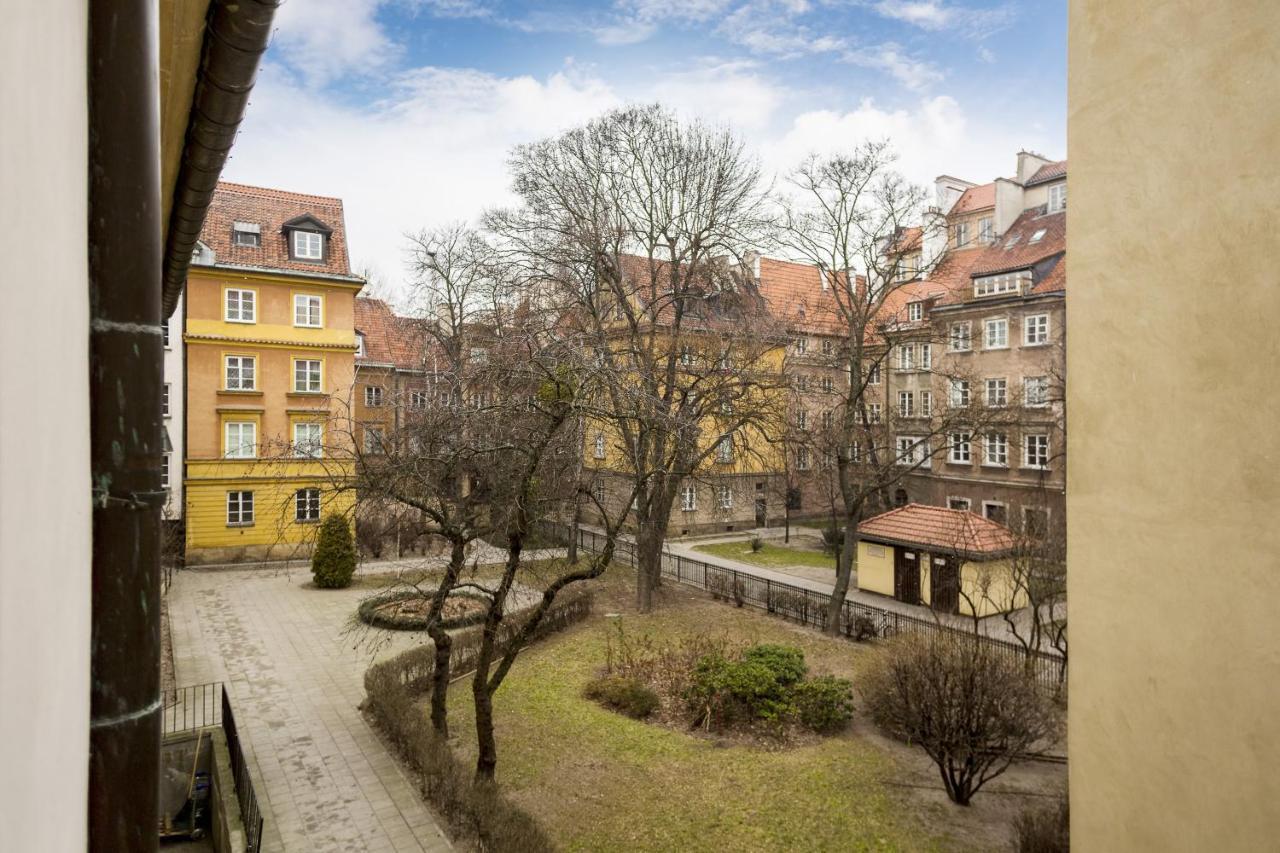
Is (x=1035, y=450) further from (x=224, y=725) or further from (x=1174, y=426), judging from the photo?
(x=224, y=725)

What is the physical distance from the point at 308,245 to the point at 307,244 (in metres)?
0.05

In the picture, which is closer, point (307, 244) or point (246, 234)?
point (246, 234)

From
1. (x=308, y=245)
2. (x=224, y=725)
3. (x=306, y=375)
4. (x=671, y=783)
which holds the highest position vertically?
(x=308, y=245)

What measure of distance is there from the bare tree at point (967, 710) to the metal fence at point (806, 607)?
232 centimetres

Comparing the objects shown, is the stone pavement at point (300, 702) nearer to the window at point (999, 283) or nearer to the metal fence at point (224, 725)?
the metal fence at point (224, 725)

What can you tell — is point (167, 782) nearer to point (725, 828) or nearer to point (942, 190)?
point (725, 828)

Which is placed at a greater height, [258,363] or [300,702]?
[258,363]

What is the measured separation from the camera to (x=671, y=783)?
1072 cm

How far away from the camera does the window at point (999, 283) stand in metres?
30.6

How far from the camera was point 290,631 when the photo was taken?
1802cm

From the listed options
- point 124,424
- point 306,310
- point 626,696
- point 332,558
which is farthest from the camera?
point 306,310

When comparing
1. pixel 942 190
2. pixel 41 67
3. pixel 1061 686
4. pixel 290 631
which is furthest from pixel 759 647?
pixel 942 190

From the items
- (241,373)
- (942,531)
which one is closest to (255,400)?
(241,373)

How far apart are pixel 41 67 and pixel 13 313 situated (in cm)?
36
